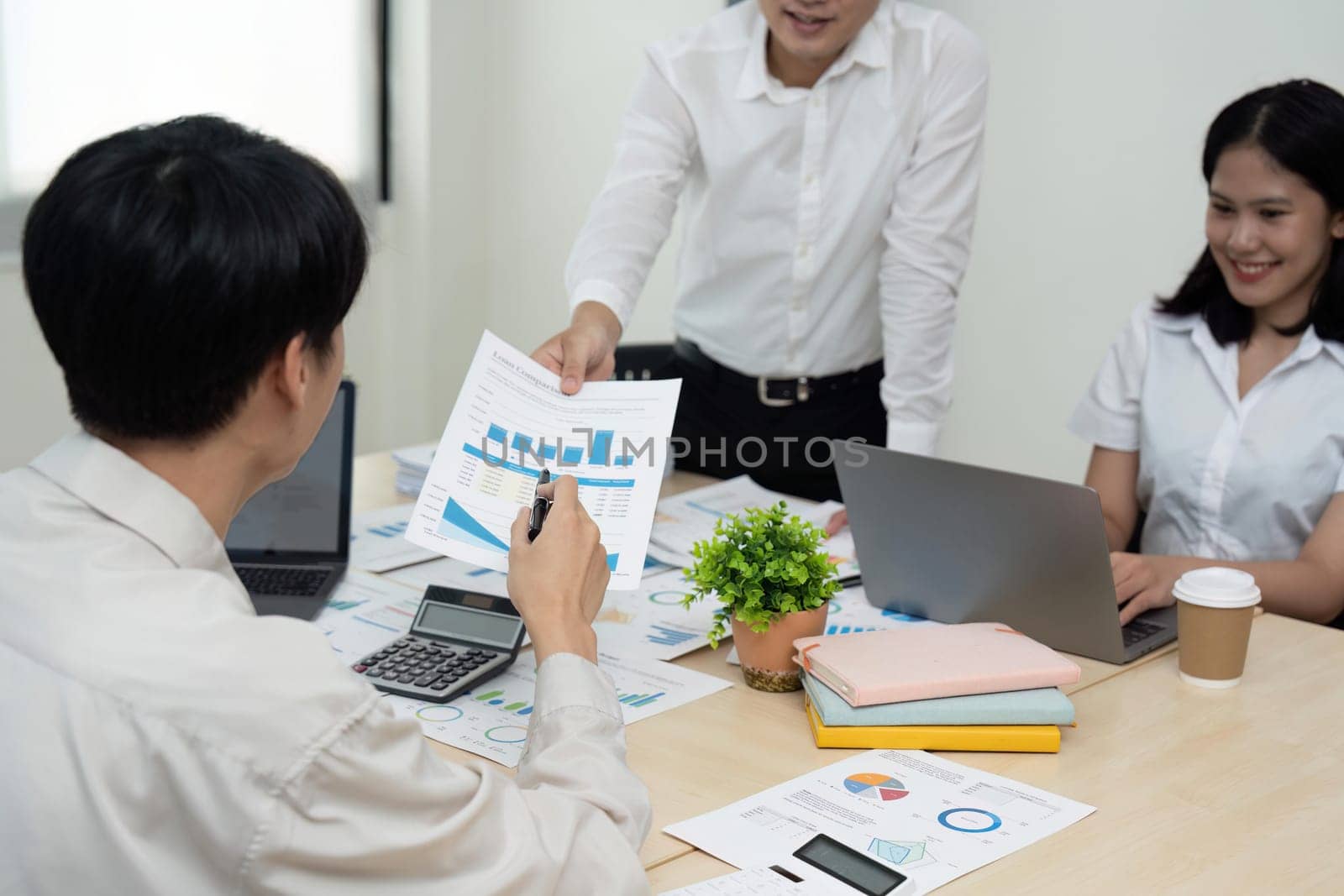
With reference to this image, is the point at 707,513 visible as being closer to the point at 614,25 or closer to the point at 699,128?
the point at 699,128

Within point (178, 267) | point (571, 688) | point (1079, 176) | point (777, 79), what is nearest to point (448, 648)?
point (571, 688)

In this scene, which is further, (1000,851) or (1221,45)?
(1221,45)

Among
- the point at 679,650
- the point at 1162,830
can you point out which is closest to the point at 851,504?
the point at 679,650

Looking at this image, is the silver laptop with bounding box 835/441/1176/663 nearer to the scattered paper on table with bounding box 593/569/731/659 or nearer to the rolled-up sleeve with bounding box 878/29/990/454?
the scattered paper on table with bounding box 593/569/731/659

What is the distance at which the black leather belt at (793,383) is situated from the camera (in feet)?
8.02

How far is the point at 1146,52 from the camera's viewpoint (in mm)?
3166

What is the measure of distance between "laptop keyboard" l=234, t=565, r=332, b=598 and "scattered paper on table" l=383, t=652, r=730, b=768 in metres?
0.36

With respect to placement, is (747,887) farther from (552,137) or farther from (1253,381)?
(552,137)

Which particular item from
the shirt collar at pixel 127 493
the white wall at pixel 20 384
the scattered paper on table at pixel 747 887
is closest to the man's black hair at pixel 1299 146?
the scattered paper on table at pixel 747 887

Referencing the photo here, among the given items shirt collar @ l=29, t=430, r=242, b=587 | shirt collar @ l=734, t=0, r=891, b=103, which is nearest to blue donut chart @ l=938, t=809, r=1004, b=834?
shirt collar @ l=29, t=430, r=242, b=587

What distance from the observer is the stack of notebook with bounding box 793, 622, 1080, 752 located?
1312 mm

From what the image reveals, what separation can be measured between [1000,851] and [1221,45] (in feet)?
8.33

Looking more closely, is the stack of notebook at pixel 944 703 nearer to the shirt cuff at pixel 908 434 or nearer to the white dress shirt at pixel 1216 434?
the white dress shirt at pixel 1216 434

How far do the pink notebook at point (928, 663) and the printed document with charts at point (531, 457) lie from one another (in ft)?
0.77
